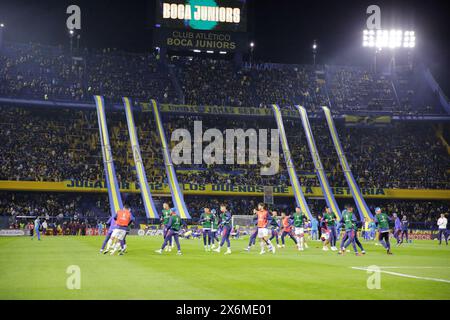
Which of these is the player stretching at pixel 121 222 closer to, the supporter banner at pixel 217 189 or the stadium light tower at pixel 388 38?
the supporter banner at pixel 217 189

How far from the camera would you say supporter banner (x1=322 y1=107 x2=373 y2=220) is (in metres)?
64.4

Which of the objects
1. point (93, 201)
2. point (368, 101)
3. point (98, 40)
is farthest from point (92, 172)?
point (368, 101)

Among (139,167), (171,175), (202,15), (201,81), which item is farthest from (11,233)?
(202,15)

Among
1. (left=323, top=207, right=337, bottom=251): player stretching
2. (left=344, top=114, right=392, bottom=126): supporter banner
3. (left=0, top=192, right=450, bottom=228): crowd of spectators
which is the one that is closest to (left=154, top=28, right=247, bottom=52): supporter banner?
(left=344, top=114, right=392, bottom=126): supporter banner

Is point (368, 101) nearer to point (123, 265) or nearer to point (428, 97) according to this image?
point (428, 97)

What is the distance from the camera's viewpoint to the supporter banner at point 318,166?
65062mm

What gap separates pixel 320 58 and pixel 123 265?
7703cm

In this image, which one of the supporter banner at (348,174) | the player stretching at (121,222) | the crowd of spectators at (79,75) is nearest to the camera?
the player stretching at (121,222)

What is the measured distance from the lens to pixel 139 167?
64.4 metres

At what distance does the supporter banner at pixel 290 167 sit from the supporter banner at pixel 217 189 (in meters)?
1.01

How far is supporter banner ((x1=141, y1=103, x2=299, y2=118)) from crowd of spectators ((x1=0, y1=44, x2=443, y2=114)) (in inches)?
96.1

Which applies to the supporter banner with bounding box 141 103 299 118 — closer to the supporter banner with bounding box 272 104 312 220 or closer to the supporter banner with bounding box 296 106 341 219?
the supporter banner with bounding box 272 104 312 220

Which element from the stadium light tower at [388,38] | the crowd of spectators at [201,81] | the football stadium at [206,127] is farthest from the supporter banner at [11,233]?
the stadium light tower at [388,38]

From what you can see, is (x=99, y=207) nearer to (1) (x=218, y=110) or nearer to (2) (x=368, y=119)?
(1) (x=218, y=110)
